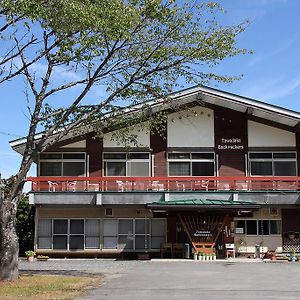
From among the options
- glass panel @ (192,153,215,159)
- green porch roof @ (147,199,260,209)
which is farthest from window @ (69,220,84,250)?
glass panel @ (192,153,215,159)

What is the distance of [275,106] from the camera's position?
94.1 feet

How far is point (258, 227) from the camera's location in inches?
1153

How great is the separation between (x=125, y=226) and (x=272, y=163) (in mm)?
8557

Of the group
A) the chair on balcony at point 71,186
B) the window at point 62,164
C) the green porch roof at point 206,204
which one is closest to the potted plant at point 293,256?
the green porch roof at point 206,204

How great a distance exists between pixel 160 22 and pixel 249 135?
592 inches

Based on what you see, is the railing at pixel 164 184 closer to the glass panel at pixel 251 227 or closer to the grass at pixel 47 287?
the glass panel at pixel 251 227

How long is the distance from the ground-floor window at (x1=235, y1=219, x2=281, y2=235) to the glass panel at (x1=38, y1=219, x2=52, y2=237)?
385 inches

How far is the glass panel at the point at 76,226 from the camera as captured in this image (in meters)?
29.3

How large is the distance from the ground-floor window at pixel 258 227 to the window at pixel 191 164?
3196 mm

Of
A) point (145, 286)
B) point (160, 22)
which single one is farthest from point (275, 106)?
point (145, 286)

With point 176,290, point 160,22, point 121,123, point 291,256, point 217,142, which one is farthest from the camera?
point 217,142

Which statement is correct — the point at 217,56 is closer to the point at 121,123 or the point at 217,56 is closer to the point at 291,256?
the point at 121,123

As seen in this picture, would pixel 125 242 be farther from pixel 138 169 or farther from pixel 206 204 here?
pixel 206 204

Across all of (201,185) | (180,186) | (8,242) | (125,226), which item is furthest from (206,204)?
(8,242)
